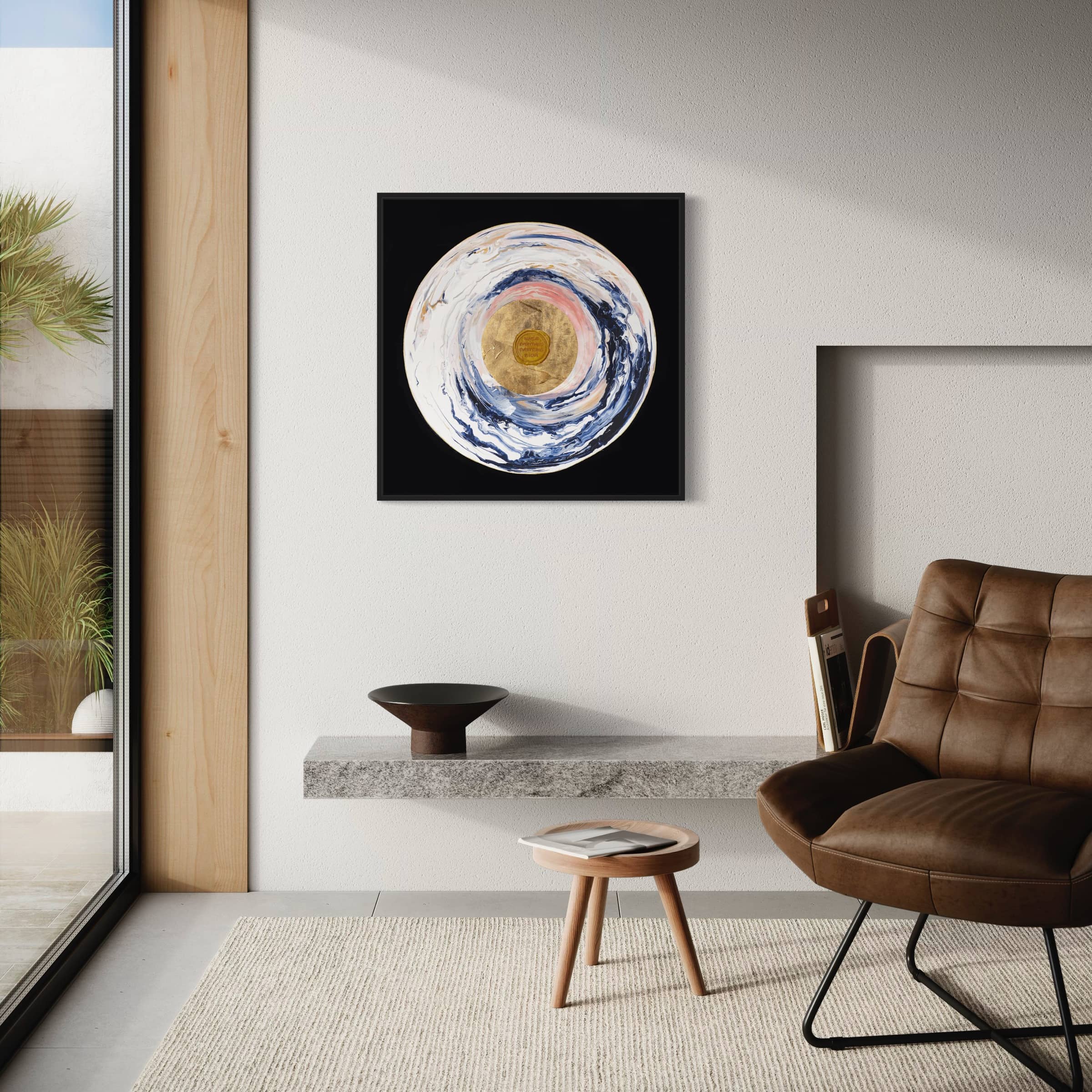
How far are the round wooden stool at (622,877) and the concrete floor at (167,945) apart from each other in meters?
0.50

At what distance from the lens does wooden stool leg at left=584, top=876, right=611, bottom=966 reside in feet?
A: 7.92

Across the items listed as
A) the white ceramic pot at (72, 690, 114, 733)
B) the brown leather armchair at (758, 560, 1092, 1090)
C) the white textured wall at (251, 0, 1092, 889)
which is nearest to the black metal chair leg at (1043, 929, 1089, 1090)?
the brown leather armchair at (758, 560, 1092, 1090)

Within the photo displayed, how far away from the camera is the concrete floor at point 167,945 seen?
6.95ft

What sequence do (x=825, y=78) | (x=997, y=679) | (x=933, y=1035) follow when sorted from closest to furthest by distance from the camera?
(x=933, y=1035), (x=997, y=679), (x=825, y=78)

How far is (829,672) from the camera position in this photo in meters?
2.88

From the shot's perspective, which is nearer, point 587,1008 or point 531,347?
point 587,1008

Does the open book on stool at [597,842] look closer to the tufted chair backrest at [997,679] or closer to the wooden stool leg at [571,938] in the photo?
the wooden stool leg at [571,938]

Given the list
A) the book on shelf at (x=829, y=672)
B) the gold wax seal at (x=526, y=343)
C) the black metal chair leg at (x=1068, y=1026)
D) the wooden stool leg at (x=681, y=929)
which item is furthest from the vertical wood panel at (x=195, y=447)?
the black metal chair leg at (x=1068, y=1026)

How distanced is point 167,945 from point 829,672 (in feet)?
5.93

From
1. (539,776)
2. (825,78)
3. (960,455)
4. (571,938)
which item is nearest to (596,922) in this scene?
(571,938)

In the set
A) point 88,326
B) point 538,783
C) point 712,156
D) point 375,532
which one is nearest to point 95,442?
point 88,326

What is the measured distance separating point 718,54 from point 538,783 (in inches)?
79.4

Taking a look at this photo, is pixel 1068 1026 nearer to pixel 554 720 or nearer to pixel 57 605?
pixel 554 720

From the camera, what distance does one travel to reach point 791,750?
2.88 meters
